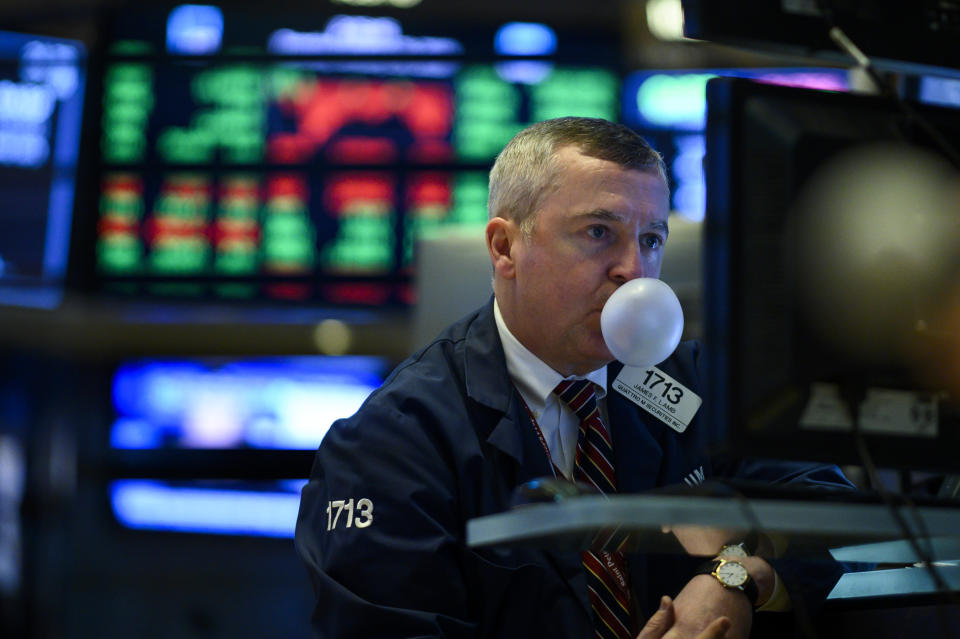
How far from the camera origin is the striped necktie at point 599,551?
5.46 feet

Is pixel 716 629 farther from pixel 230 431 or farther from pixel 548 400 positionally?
pixel 230 431

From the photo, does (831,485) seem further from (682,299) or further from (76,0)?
(76,0)

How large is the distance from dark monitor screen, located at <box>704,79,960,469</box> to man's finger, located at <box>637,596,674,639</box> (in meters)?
0.42

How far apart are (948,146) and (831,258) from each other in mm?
200

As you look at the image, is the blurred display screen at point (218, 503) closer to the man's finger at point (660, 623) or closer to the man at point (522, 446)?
the man at point (522, 446)

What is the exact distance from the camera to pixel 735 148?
1122mm

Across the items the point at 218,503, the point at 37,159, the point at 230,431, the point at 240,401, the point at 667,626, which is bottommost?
the point at 218,503

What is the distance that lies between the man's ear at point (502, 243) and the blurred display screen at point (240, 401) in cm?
341

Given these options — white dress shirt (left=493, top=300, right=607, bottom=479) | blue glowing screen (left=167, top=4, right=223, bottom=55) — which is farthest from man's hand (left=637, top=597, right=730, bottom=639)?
blue glowing screen (left=167, top=4, right=223, bottom=55)

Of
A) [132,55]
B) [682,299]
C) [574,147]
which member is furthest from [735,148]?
[132,55]

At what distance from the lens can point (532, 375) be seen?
6.17 ft

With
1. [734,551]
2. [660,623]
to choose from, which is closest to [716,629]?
[660,623]

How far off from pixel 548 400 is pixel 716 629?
53 cm

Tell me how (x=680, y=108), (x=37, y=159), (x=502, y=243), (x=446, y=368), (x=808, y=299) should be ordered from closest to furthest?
(x=808, y=299)
(x=446, y=368)
(x=502, y=243)
(x=680, y=108)
(x=37, y=159)
